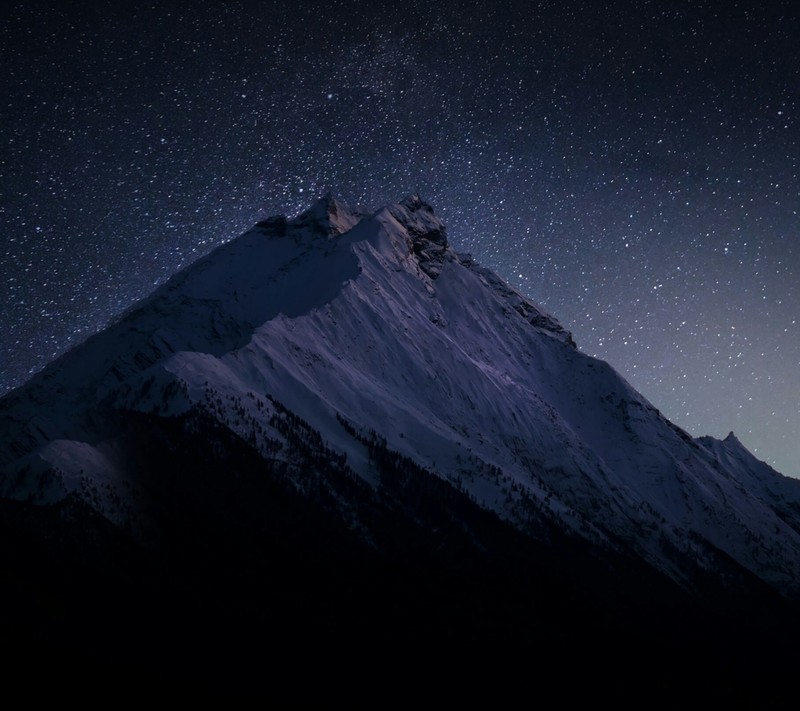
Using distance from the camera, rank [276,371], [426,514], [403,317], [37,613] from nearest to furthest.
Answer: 1. [37,613]
2. [426,514]
3. [276,371]
4. [403,317]

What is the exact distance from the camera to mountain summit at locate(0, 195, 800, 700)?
90250 millimetres

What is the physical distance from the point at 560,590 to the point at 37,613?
80.0 metres

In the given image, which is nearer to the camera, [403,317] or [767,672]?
[767,672]

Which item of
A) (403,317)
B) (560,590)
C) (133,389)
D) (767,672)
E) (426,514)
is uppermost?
(403,317)

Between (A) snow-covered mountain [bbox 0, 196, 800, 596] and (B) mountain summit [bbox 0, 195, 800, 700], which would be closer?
(B) mountain summit [bbox 0, 195, 800, 700]

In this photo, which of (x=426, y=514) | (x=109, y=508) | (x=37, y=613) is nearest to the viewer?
(x=37, y=613)

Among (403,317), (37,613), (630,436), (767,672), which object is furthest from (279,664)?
(630,436)

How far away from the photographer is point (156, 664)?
68.9 meters

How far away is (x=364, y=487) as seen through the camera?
106562mm

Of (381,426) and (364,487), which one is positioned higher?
(381,426)

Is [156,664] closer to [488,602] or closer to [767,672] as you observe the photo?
[488,602]

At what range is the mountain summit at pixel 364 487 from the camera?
90.2 metres

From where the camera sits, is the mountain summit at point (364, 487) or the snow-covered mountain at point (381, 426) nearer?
the mountain summit at point (364, 487)

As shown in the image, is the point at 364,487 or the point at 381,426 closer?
the point at 364,487
